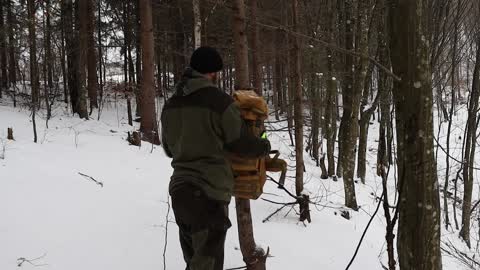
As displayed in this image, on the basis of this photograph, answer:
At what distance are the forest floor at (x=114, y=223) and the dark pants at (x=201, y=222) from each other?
1.26m

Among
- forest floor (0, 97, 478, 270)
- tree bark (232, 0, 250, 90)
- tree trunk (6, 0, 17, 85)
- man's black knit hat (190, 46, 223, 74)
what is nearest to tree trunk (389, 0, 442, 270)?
man's black knit hat (190, 46, 223, 74)

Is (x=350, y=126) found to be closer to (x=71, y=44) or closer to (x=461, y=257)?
(x=461, y=257)

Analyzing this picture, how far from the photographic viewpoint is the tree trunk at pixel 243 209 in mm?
3947

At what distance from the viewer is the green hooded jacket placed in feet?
10.3

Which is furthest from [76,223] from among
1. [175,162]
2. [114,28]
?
[114,28]

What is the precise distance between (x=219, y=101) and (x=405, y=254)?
5.64 ft

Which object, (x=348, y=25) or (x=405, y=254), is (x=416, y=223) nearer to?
(x=405, y=254)

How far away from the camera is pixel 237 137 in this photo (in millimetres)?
3150

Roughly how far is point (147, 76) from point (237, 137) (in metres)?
10.4

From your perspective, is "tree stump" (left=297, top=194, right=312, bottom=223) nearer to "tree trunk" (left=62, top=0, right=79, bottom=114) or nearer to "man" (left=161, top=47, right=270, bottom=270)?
"man" (left=161, top=47, right=270, bottom=270)

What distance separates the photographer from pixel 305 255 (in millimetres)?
5094

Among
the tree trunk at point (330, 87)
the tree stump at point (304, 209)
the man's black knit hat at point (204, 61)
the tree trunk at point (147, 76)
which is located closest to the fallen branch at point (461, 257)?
the tree stump at point (304, 209)

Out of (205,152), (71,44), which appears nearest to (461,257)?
(205,152)

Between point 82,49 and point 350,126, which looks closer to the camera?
point 350,126
